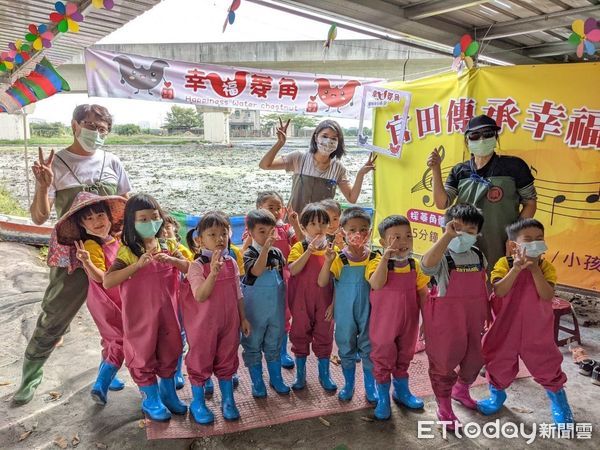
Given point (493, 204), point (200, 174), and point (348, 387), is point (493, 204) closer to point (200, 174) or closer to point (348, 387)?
point (348, 387)

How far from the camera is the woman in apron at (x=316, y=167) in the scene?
11.7ft

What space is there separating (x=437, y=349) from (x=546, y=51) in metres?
5.04

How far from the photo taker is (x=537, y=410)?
9.50 feet

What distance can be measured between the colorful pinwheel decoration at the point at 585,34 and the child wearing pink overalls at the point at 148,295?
13.1 feet

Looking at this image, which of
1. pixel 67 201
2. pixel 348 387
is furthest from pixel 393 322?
pixel 67 201

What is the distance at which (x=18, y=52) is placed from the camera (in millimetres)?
5309

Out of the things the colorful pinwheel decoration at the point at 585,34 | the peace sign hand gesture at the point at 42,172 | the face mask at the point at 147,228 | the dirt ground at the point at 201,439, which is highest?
the colorful pinwheel decoration at the point at 585,34

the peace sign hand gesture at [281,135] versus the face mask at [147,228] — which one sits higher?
the peace sign hand gesture at [281,135]

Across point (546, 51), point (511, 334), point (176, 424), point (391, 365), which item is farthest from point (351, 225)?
point (546, 51)

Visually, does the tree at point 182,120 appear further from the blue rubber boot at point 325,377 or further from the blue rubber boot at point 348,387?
the blue rubber boot at point 348,387

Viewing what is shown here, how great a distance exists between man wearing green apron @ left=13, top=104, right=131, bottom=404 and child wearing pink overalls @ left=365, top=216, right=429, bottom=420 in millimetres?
1882

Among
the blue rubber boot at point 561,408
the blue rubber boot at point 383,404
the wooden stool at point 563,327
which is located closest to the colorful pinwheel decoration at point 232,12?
the blue rubber boot at point 383,404

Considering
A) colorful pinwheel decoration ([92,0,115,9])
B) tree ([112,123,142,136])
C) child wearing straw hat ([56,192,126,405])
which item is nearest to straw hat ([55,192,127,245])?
child wearing straw hat ([56,192,126,405])

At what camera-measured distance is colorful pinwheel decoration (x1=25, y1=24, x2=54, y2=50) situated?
442 centimetres
